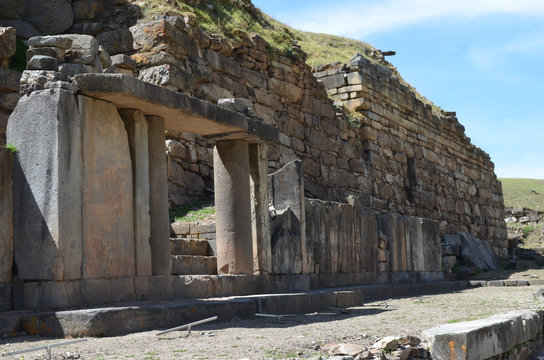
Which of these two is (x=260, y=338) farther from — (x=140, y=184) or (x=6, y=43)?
(x=6, y=43)

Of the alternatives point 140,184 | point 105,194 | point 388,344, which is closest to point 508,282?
point 140,184

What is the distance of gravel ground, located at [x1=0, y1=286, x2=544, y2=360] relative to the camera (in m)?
4.79

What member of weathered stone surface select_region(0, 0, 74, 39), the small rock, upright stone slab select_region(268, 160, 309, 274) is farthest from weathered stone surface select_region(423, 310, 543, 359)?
weathered stone surface select_region(0, 0, 74, 39)

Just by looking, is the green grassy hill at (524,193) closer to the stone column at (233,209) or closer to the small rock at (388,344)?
the stone column at (233,209)

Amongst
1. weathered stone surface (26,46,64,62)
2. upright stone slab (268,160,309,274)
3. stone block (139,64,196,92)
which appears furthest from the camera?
stone block (139,64,196,92)

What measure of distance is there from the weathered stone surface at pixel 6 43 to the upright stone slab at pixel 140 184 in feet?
12.2

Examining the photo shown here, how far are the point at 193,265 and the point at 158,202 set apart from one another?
1.45m

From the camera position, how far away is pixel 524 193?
48219mm

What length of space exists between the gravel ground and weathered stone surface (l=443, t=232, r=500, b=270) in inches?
440

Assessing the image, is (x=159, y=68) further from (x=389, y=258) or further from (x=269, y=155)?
(x=389, y=258)

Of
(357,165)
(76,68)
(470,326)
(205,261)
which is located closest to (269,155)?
(357,165)

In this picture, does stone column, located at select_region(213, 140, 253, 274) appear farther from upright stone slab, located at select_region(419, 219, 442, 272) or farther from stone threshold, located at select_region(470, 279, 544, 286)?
stone threshold, located at select_region(470, 279, 544, 286)

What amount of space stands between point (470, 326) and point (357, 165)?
38.8 ft

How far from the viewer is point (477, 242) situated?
69.1 ft
